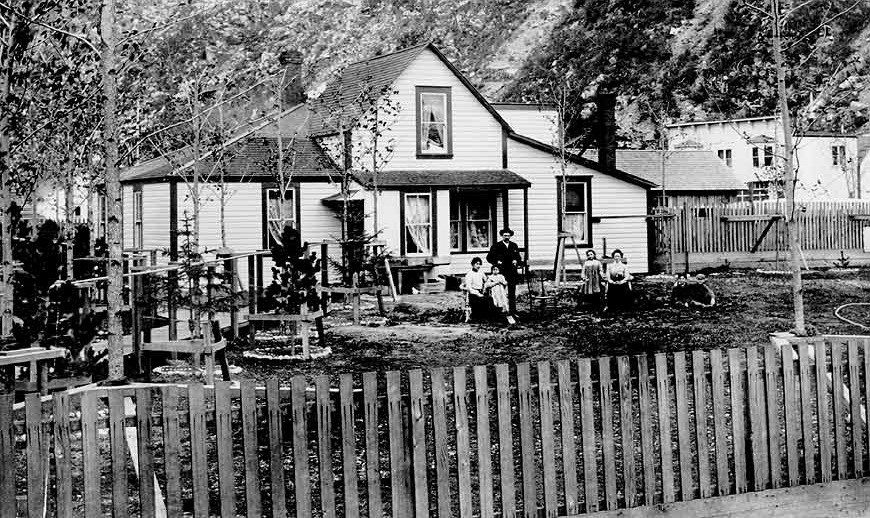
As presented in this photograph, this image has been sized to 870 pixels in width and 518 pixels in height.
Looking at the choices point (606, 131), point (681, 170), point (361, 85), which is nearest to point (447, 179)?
point (361, 85)

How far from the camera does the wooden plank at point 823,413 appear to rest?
25.8 ft

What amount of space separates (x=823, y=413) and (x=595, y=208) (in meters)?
25.7

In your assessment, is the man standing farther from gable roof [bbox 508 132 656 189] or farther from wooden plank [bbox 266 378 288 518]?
wooden plank [bbox 266 378 288 518]

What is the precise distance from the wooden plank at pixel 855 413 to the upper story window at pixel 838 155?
70343 millimetres

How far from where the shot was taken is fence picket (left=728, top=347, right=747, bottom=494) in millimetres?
7605

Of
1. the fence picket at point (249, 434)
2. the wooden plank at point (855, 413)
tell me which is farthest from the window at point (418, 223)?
the fence picket at point (249, 434)

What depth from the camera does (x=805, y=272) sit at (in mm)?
32750

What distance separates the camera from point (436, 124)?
31.7 meters

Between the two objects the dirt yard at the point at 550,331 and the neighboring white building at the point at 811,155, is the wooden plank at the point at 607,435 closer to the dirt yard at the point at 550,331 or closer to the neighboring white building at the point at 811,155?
the dirt yard at the point at 550,331

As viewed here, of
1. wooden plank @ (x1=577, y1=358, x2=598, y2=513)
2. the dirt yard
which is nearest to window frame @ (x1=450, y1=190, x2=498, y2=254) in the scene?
the dirt yard

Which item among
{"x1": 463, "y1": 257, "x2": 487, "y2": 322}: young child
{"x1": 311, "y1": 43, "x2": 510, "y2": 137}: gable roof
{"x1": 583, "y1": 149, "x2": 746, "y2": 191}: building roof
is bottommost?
{"x1": 463, "y1": 257, "x2": 487, "y2": 322}: young child

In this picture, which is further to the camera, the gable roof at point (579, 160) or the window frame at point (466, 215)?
the gable roof at point (579, 160)

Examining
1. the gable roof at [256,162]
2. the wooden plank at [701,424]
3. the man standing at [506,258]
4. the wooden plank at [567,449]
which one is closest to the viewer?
the wooden plank at [567,449]

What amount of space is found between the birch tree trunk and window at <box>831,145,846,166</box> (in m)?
71.3
